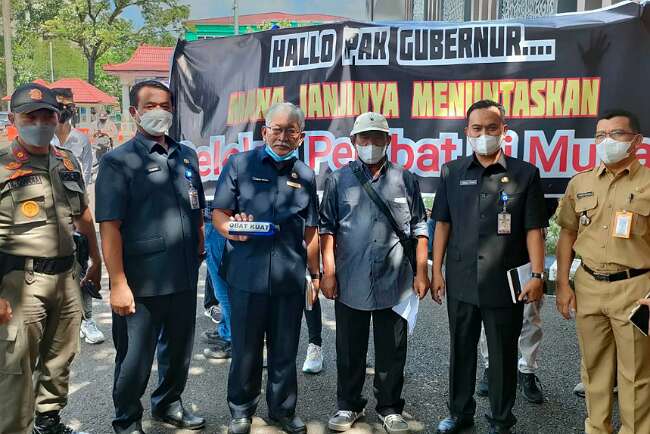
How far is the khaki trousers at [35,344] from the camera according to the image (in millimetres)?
2801

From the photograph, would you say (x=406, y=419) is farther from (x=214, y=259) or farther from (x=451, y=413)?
(x=214, y=259)

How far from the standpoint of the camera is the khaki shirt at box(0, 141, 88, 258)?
2.86 meters

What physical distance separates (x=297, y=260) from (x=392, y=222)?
61 cm

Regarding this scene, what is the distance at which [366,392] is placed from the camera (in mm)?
4078

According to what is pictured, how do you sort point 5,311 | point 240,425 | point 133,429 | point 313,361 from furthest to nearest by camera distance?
point 313,361 → point 240,425 → point 133,429 → point 5,311

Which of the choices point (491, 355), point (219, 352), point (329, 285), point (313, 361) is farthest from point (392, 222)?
point (219, 352)

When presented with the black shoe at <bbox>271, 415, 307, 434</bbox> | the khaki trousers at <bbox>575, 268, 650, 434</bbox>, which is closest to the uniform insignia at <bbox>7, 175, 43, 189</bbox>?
the black shoe at <bbox>271, 415, 307, 434</bbox>

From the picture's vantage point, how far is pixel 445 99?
13.7 ft

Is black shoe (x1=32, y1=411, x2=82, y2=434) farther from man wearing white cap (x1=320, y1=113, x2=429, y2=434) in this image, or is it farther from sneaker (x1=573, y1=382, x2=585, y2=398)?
sneaker (x1=573, y1=382, x2=585, y2=398)

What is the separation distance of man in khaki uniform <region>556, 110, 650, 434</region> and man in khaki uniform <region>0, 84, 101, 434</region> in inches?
112

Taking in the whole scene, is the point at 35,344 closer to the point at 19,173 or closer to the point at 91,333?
the point at 19,173

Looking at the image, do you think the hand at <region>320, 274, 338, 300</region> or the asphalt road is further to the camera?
the asphalt road

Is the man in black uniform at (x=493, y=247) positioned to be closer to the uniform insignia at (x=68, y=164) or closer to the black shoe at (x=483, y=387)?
the black shoe at (x=483, y=387)

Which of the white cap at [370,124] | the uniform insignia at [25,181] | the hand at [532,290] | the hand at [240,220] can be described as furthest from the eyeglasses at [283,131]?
the hand at [532,290]
